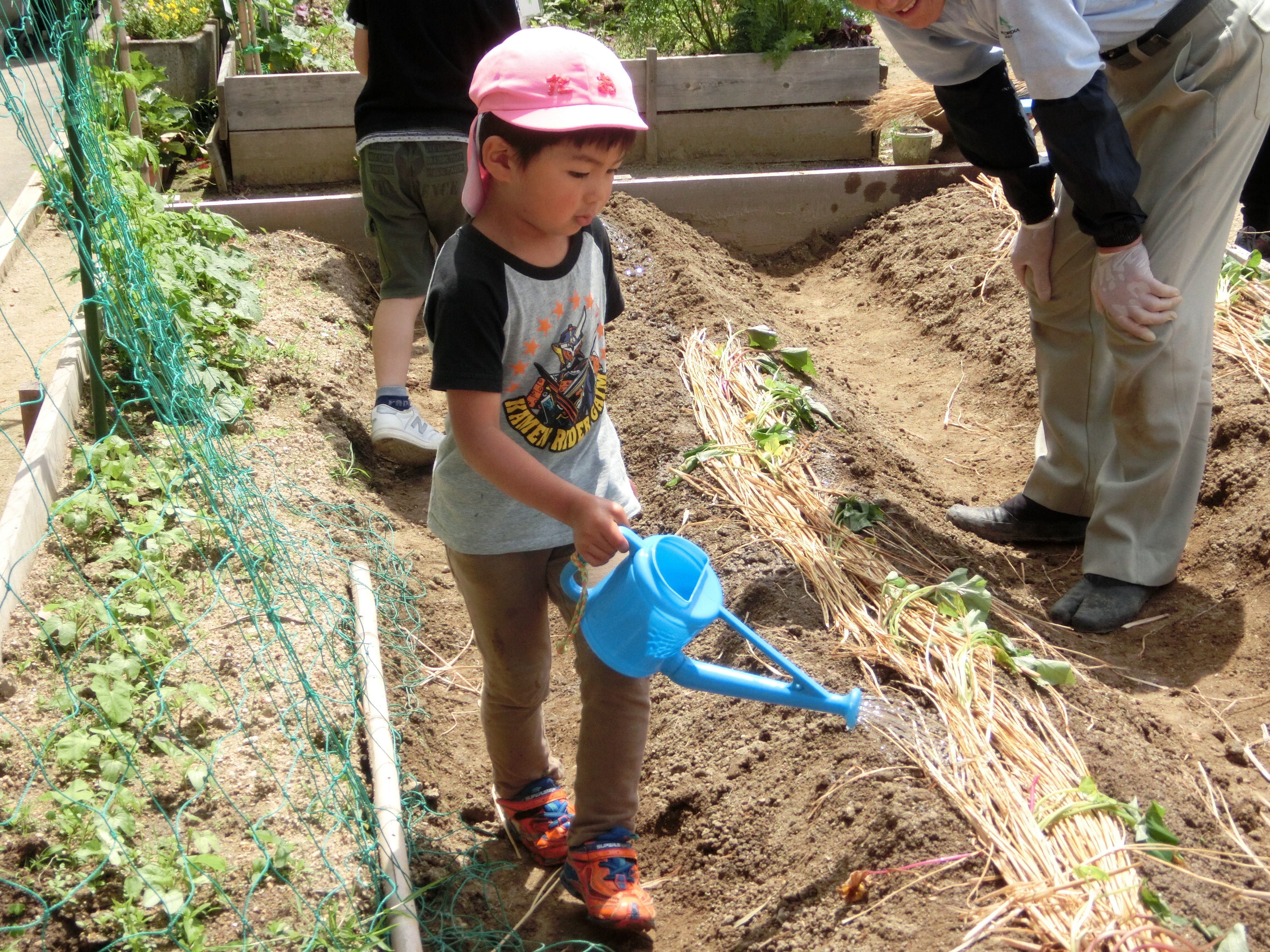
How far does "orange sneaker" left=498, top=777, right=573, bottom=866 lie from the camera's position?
2250 mm

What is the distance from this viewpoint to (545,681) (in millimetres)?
2156

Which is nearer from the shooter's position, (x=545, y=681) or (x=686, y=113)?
(x=545, y=681)

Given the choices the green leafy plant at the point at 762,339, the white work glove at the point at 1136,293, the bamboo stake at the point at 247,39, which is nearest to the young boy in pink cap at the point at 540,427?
the white work glove at the point at 1136,293

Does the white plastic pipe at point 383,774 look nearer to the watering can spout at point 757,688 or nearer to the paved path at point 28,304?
the watering can spout at point 757,688

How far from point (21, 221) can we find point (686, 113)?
3810 mm

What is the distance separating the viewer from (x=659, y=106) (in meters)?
6.67

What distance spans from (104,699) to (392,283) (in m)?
1.92

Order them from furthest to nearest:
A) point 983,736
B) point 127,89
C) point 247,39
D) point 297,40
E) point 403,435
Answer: point 297,40, point 247,39, point 127,89, point 403,435, point 983,736

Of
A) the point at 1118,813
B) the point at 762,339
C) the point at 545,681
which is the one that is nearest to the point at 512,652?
the point at 545,681

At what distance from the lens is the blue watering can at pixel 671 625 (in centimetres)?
161

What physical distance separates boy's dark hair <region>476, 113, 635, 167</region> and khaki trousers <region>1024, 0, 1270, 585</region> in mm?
→ 1708

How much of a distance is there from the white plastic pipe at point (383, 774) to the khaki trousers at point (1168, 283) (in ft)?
6.47

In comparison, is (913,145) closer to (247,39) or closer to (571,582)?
(247,39)

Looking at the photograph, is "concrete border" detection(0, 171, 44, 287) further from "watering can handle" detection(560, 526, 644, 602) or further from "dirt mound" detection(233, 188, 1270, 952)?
"watering can handle" detection(560, 526, 644, 602)
